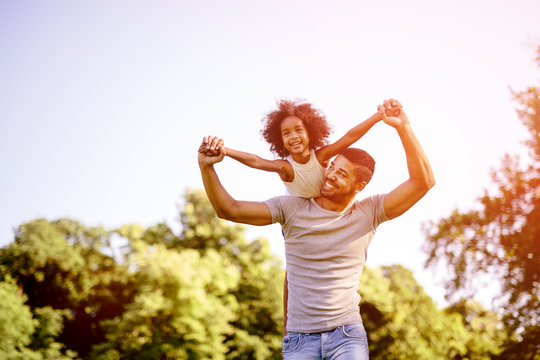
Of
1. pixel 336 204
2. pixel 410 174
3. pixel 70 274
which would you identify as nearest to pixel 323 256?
pixel 336 204

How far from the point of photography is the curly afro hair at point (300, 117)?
372cm

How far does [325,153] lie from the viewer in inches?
134

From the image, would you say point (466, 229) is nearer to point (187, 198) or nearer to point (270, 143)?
point (270, 143)

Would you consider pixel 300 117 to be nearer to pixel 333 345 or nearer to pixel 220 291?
pixel 333 345

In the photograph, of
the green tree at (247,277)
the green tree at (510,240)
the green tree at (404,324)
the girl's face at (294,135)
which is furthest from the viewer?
the green tree at (247,277)

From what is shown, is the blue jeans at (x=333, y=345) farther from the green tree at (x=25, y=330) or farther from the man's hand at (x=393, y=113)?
the green tree at (x=25, y=330)

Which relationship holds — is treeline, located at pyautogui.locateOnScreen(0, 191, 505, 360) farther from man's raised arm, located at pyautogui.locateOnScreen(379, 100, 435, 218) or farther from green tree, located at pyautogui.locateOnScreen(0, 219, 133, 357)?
man's raised arm, located at pyautogui.locateOnScreen(379, 100, 435, 218)

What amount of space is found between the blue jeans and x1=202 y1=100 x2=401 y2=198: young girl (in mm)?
843

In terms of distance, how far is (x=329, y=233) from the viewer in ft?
8.68

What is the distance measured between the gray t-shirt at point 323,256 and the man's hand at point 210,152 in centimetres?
38

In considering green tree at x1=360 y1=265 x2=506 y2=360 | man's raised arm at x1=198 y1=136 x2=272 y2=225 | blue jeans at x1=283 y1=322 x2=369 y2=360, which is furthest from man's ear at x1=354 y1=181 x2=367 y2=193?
green tree at x1=360 y1=265 x2=506 y2=360

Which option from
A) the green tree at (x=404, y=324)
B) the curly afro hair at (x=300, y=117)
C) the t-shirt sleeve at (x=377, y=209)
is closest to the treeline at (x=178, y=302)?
the green tree at (x=404, y=324)

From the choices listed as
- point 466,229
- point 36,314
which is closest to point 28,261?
point 36,314

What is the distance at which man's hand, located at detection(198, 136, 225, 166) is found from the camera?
2479 mm
